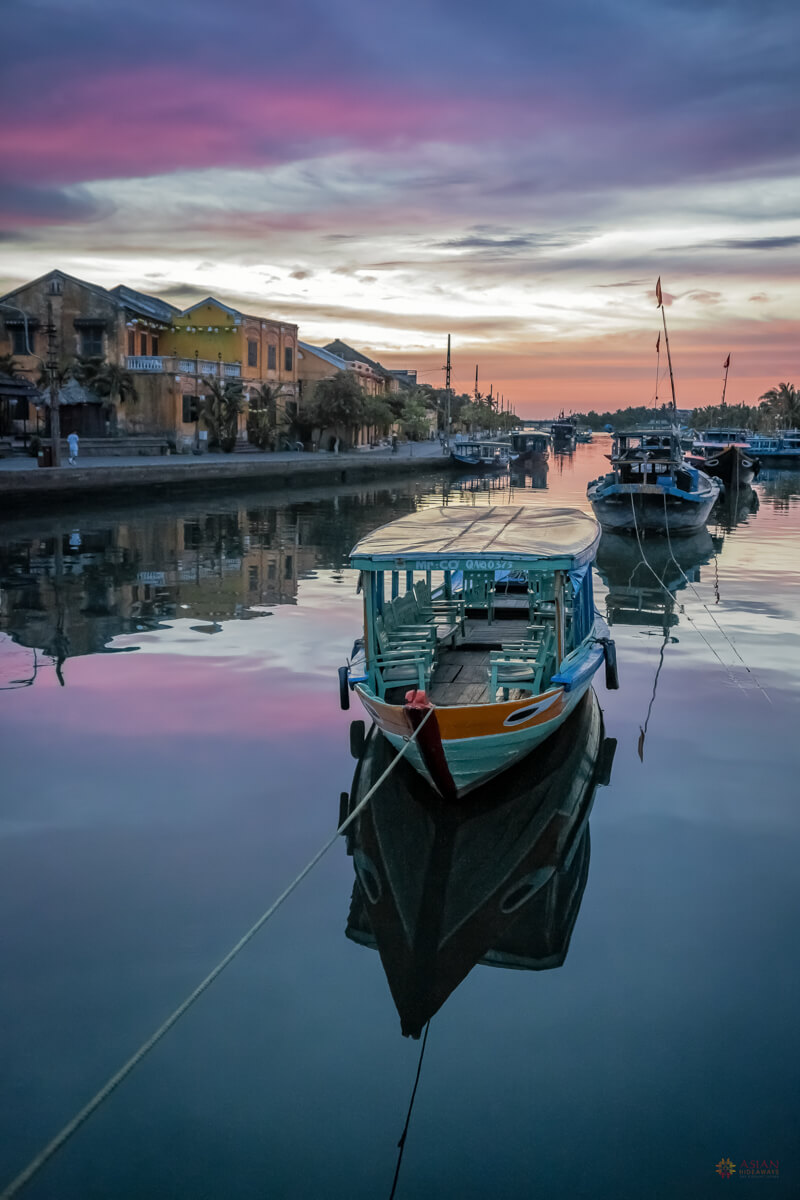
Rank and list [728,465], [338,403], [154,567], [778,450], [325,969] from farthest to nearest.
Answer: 1. [778,450]
2. [338,403]
3. [728,465]
4. [154,567]
5. [325,969]

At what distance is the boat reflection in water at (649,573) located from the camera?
63.6 ft

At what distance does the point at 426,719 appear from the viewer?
7.95 m

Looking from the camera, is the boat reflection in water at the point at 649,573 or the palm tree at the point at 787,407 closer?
the boat reflection in water at the point at 649,573

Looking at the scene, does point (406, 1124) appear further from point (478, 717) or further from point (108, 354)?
point (108, 354)

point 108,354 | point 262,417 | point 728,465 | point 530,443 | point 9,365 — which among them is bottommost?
point 728,465

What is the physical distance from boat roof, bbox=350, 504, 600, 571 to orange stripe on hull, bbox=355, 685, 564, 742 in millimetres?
1393

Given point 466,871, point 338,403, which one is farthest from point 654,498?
point 338,403

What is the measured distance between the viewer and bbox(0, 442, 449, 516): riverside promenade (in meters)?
30.6

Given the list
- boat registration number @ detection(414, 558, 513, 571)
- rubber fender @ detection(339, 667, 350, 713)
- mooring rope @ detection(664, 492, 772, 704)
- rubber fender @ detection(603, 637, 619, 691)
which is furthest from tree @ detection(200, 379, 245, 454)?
boat registration number @ detection(414, 558, 513, 571)

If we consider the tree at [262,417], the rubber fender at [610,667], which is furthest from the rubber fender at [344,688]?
the tree at [262,417]

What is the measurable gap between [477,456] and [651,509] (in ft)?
129

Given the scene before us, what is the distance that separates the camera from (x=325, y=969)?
662cm

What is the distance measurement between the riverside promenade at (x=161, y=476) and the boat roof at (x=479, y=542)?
68.3ft

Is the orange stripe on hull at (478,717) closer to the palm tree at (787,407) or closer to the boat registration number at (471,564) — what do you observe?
the boat registration number at (471,564)
